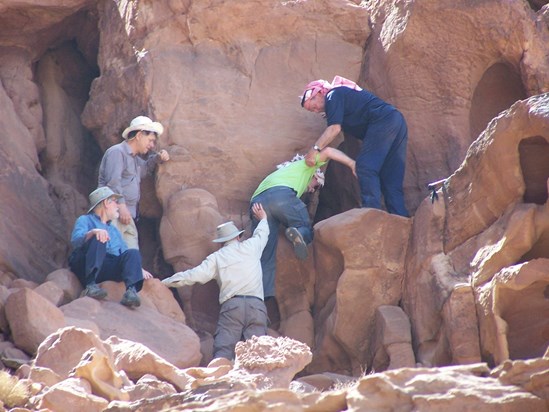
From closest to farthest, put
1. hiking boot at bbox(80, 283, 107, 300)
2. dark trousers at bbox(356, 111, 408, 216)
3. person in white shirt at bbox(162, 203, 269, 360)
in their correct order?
hiking boot at bbox(80, 283, 107, 300) < person in white shirt at bbox(162, 203, 269, 360) < dark trousers at bbox(356, 111, 408, 216)

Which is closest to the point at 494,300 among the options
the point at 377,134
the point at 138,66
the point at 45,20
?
the point at 377,134

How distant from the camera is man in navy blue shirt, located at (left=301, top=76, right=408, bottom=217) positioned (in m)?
12.6

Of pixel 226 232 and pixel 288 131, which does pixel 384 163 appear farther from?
pixel 226 232

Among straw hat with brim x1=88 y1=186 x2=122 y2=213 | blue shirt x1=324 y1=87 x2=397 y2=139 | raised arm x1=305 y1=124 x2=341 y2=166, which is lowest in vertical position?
straw hat with brim x1=88 y1=186 x2=122 y2=213

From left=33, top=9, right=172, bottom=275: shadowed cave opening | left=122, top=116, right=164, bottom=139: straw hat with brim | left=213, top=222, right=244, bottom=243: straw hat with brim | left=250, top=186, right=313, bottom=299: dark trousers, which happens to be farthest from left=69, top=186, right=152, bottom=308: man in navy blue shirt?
left=33, top=9, right=172, bottom=275: shadowed cave opening

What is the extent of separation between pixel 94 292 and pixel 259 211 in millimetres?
1975

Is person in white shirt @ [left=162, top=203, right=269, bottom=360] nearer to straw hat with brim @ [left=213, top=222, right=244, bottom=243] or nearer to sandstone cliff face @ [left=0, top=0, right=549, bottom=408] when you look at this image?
straw hat with brim @ [left=213, top=222, right=244, bottom=243]

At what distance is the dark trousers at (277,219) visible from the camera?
494 inches

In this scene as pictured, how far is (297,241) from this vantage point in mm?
12375

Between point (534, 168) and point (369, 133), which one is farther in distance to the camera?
point (369, 133)

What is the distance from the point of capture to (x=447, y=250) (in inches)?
460

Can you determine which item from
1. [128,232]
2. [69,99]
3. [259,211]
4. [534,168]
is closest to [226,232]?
[259,211]

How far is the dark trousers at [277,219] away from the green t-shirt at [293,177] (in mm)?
95

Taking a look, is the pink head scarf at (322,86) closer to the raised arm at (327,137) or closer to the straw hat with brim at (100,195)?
the raised arm at (327,137)
